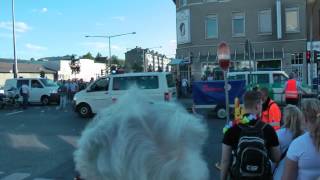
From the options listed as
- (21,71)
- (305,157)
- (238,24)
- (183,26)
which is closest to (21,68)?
(21,71)

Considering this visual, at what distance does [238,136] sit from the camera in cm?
480

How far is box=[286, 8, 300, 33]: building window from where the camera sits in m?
41.8

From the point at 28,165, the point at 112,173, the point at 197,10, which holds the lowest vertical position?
the point at 28,165

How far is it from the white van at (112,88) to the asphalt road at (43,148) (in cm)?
90

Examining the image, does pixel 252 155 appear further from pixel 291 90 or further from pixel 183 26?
pixel 183 26

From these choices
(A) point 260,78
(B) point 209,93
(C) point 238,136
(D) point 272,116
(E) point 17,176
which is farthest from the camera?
(A) point 260,78

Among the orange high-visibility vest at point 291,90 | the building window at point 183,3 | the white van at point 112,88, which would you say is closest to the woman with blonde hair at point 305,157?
the orange high-visibility vest at point 291,90

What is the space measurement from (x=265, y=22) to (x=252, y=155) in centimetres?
3944

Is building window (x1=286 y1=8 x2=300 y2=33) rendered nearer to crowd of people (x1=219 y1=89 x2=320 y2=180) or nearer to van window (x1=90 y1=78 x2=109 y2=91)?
van window (x1=90 y1=78 x2=109 y2=91)

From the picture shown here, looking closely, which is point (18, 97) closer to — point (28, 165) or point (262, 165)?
point (28, 165)

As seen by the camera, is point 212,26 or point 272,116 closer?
point 272,116

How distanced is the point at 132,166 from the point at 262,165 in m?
3.17

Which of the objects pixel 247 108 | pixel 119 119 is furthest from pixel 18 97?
pixel 119 119

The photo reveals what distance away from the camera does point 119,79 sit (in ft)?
71.2
